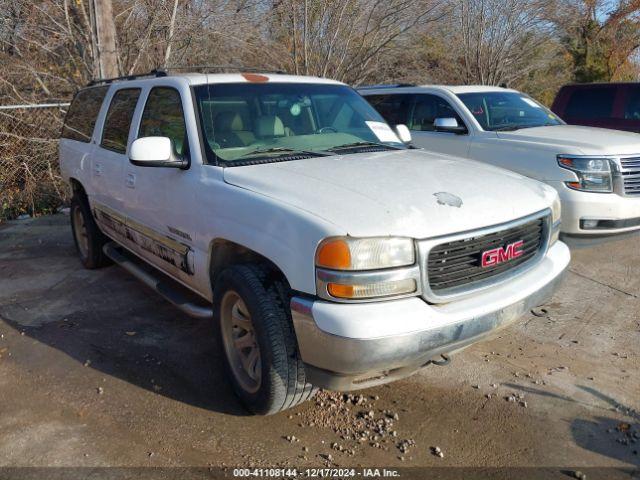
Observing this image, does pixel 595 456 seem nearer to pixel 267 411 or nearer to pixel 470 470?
pixel 470 470

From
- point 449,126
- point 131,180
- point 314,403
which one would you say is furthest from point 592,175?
point 131,180

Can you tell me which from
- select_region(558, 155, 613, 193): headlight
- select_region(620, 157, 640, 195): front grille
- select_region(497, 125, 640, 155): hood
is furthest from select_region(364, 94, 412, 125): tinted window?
select_region(620, 157, 640, 195): front grille

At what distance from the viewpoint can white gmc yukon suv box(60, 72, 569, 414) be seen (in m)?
2.69

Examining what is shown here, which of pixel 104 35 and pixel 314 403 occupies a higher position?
pixel 104 35

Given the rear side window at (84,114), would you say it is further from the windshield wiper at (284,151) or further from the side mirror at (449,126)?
the side mirror at (449,126)

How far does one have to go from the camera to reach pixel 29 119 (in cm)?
970

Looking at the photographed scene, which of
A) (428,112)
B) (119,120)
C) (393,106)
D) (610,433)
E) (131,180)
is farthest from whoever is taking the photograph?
(393,106)

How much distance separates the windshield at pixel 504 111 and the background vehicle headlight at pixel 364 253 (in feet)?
14.9

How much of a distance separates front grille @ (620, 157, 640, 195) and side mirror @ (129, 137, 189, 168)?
4161 millimetres

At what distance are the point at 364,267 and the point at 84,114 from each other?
4431 mm

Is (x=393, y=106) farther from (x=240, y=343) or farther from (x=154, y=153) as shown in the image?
(x=240, y=343)

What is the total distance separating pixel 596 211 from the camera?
5297 mm

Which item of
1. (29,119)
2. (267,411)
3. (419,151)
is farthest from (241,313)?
(29,119)

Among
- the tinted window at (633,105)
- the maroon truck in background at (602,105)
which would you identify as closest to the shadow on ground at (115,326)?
the maroon truck in background at (602,105)
